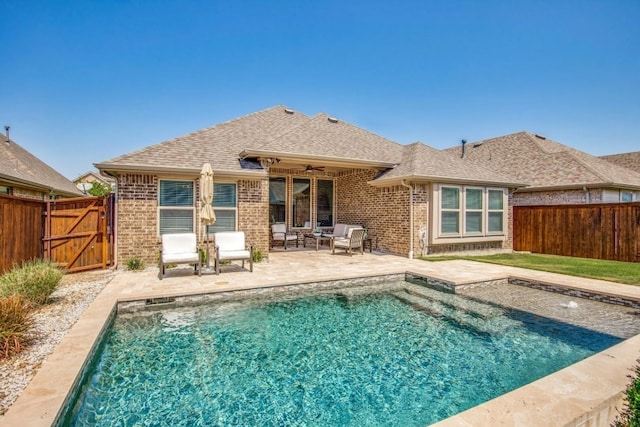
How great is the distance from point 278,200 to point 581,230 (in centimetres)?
1206

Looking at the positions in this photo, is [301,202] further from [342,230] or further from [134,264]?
[134,264]

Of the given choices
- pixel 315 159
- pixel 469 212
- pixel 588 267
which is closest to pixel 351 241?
pixel 315 159

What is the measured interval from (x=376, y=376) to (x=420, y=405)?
0.66 meters

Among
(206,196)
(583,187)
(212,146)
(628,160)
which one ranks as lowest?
(206,196)

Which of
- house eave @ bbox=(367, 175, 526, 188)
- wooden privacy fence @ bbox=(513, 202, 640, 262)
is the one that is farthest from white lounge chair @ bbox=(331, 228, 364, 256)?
wooden privacy fence @ bbox=(513, 202, 640, 262)

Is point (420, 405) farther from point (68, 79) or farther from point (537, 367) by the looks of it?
point (68, 79)

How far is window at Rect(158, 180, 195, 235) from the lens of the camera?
9266 mm

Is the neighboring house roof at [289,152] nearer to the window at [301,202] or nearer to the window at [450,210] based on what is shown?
the window at [450,210]

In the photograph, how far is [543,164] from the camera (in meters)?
15.6

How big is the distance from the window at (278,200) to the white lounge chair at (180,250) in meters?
5.70

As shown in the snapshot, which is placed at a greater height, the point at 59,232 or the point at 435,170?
the point at 435,170

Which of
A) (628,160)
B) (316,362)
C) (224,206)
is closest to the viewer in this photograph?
(316,362)

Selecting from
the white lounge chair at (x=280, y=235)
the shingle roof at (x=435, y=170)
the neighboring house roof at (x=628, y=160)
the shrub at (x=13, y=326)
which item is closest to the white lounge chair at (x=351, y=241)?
the shingle roof at (x=435, y=170)

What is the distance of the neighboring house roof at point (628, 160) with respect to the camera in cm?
1920
